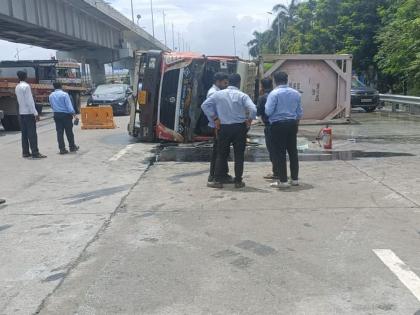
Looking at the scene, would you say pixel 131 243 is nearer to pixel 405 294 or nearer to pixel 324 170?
pixel 405 294

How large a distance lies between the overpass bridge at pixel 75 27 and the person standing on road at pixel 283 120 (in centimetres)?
2044

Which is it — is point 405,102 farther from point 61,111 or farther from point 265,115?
point 265,115

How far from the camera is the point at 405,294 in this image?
4160mm

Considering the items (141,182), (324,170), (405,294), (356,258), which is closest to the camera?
(405,294)

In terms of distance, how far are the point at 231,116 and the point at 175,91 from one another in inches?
173

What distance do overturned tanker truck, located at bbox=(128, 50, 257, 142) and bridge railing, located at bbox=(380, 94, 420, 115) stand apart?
1061 cm

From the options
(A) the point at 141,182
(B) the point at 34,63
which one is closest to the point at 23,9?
(B) the point at 34,63

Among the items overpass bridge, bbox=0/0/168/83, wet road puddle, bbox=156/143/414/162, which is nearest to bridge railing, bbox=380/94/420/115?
wet road puddle, bbox=156/143/414/162

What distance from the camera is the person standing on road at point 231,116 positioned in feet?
26.2

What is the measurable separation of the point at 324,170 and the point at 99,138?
306 inches

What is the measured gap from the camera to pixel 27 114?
11.6 metres

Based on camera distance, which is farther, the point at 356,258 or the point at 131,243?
the point at 131,243

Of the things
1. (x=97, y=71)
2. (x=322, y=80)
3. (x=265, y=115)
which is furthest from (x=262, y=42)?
(x=265, y=115)

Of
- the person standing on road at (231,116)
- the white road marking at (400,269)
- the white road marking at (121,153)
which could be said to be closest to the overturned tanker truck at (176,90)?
the white road marking at (121,153)
